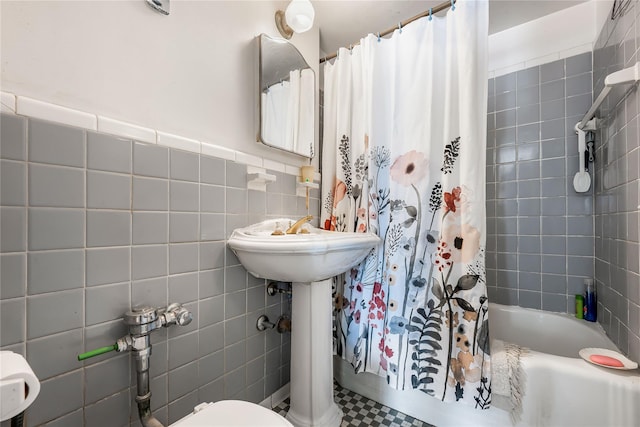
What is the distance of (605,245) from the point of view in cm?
126

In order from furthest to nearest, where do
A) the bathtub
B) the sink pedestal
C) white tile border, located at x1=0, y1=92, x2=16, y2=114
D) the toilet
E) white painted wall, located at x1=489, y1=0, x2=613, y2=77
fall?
white painted wall, located at x1=489, y1=0, x2=613, y2=77, the sink pedestal, the bathtub, the toilet, white tile border, located at x1=0, y1=92, x2=16, y2=114

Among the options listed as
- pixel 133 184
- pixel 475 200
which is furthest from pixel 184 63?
pixel 475 200

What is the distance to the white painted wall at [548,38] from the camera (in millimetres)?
1461

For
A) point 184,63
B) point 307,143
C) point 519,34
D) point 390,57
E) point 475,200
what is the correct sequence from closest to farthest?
point 184,63 < point 475,200 < point 390,57 < point 307,143 < point 519,34

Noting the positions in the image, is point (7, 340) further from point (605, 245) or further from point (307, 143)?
point (605, 245)

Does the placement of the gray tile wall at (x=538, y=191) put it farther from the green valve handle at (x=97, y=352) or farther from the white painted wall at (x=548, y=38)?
the green valve handle at (x=97, y=352)

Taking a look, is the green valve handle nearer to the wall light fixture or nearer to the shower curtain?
the shower curtain

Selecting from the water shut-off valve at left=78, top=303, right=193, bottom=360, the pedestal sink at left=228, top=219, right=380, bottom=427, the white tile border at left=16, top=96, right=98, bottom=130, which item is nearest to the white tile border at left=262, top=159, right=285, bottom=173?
the pedestal sink at left=228, top=219, right=380, bottom=427

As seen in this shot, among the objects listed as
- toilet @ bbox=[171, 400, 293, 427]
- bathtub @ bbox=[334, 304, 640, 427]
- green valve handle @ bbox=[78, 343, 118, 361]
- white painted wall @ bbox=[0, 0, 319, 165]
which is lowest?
bathtub @ bbox=[334, 304, 640, 427]

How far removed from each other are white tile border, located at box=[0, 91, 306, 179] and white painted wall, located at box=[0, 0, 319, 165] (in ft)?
0.07

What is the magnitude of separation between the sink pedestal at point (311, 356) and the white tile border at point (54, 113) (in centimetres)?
89

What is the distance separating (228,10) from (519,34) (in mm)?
1740

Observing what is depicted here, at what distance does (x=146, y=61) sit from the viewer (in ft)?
2.79

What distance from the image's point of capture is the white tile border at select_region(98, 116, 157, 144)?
29.8 inches
